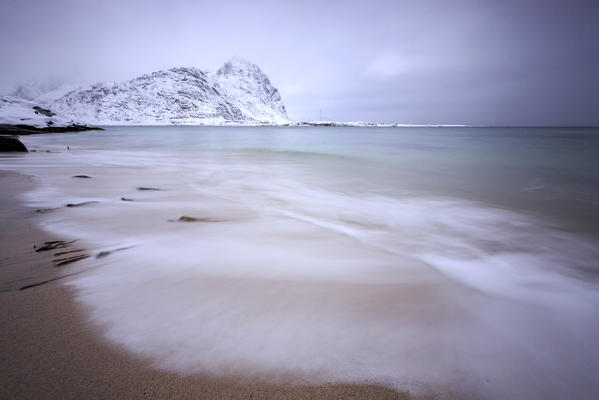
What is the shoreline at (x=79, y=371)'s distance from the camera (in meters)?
1.16

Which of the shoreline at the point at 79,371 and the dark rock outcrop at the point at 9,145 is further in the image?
the dark rock outcrop at the point at 9,145

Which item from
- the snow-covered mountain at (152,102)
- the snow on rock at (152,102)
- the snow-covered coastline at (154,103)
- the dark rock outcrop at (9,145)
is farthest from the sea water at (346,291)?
the snow-covered mountain at (152,102)

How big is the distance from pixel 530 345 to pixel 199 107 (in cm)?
18037

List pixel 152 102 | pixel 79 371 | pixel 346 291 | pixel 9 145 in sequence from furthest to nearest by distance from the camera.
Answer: pixel 152 102
pixel 9 145
pixel 346 291
pixel 79 371

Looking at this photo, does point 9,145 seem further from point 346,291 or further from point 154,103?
point 154,103

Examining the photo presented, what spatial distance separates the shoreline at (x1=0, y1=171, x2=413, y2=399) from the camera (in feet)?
3.81

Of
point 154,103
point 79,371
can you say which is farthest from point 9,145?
point 154,103

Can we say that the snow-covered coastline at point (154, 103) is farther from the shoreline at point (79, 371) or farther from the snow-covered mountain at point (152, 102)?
the shoreline at point (79, 371)

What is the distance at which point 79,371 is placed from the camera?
124 centimetres

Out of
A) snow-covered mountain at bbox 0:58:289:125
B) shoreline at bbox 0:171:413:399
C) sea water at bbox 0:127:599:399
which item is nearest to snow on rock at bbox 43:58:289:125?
snow-covered mountain at bbox 0:58:289:125

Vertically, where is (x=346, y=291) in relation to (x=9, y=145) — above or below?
above

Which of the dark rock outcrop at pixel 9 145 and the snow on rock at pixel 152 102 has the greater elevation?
the snow on rock at pixel 152 102

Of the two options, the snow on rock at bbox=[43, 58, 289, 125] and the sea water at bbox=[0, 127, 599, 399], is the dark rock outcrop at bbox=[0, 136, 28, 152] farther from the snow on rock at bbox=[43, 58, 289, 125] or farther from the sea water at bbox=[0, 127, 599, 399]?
the snow on rock at bbox=[43, 58, 289, 125]

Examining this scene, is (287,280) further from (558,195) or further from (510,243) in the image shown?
(558,195)
